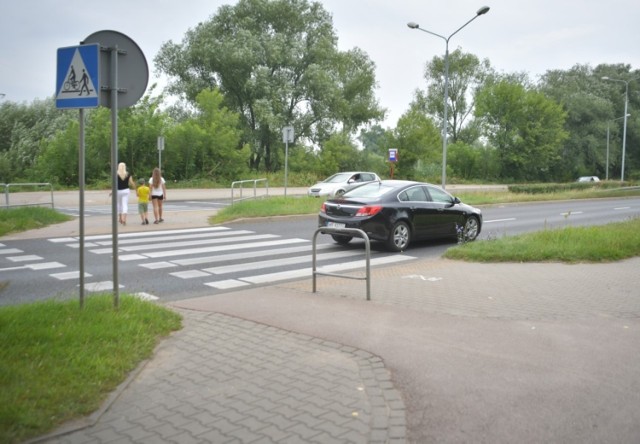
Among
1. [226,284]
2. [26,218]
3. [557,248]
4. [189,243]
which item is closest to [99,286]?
[226,284]

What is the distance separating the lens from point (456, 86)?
7994 cm

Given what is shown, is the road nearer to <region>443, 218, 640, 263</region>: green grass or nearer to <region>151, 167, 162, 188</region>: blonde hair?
<region>443, 218, 640, 263</region>: green grass

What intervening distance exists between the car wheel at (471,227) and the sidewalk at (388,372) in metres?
6.31

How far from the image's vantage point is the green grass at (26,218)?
51.1ft

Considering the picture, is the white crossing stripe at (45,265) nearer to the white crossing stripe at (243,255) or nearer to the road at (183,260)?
the road at (183,260)

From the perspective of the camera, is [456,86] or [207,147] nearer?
[207,147]

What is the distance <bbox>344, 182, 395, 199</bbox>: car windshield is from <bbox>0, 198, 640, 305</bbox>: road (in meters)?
1.13

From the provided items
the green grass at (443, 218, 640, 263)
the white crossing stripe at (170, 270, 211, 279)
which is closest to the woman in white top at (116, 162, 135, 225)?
the white crossing stripe at (170, 270, 211, 279)

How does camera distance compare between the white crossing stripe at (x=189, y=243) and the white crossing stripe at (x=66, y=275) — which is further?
the white crossing stripe at (x=189, y=243)

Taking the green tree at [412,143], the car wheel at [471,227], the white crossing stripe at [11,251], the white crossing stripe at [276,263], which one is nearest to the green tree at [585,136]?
the green tree at [412,143]

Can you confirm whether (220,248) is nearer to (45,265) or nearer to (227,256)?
(227,256)

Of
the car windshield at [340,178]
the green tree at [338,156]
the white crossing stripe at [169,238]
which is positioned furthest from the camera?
the green tree at [338,156]

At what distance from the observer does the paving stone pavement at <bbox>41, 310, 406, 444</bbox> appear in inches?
141

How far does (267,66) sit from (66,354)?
4585 cm
